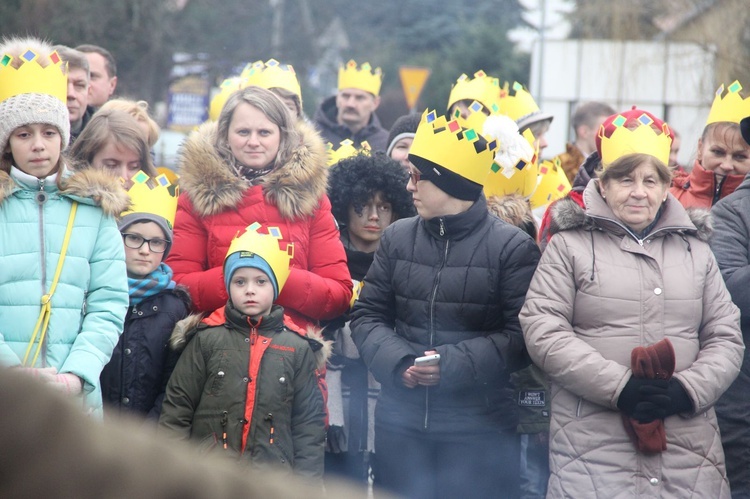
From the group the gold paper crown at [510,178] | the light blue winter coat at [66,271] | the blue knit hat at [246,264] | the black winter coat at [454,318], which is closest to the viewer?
the light blue winter coat at [66,271]

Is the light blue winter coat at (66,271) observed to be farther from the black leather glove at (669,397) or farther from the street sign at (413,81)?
the street sign at (413,81)

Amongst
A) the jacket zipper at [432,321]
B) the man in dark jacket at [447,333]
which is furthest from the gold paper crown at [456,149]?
the jacket zipper at [432,321]

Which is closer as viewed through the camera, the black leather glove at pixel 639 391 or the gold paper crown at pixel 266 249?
the black leather glove at pixel 639 391

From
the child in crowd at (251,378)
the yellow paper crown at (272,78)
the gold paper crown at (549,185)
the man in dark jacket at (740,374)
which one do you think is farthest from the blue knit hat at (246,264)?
the yellow paper crown at (272,78)

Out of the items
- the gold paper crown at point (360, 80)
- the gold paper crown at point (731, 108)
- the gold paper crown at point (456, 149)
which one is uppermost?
the gold paper crown at point (360, 80)

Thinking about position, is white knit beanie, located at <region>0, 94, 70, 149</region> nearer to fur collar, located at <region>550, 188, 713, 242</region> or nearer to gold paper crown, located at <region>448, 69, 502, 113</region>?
fur collar, located at <region>550, 188, 713, 242</region>

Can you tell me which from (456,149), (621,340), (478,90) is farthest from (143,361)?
(478,90)

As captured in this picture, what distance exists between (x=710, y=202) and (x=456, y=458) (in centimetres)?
197

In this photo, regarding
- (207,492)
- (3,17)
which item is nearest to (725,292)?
(207,492)

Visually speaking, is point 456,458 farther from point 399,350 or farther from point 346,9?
point 346,9

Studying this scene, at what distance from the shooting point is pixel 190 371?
4.64m

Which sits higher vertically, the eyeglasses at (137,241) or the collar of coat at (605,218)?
the collar of coat at (605,218)

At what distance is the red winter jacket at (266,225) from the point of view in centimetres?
501

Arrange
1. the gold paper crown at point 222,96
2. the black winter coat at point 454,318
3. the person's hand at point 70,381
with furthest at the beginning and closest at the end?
1. the gold paper crown at point 222,96
2. the black winter coat at point 454,318
3. the person's hand at point 70,381
